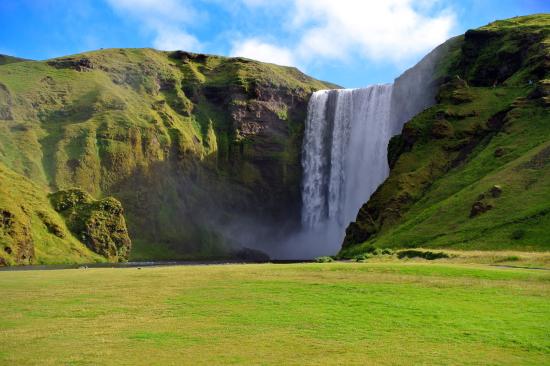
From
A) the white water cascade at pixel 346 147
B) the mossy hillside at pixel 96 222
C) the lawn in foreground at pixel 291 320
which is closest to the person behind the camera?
the lawn in foreground at pixel 291 320

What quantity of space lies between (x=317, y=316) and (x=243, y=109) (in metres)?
149

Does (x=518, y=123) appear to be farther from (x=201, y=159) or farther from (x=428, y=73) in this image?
(x=201, y=159)

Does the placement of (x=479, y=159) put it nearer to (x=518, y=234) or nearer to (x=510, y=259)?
(x=518, y=234)

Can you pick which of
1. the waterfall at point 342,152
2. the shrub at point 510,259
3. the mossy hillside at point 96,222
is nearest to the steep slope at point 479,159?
the shrub at point 510,259

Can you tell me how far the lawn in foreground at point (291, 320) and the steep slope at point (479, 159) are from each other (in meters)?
28.6

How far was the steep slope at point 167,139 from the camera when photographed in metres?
140

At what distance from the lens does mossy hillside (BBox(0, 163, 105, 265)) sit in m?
93.9

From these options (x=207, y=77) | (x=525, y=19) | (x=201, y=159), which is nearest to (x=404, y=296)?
(x=525, y=19)

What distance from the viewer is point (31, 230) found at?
102 meters

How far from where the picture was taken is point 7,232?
93562mm

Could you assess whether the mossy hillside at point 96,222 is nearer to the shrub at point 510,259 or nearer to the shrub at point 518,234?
the shrub at point 518,234

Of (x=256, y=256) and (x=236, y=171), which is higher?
(x=236, y=171)

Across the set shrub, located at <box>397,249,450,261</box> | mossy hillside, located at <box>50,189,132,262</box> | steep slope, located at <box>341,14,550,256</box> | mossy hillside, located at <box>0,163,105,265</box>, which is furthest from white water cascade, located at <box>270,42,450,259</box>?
shrub, located at <box>397,249,450,261</box>

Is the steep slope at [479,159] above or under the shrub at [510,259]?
above
